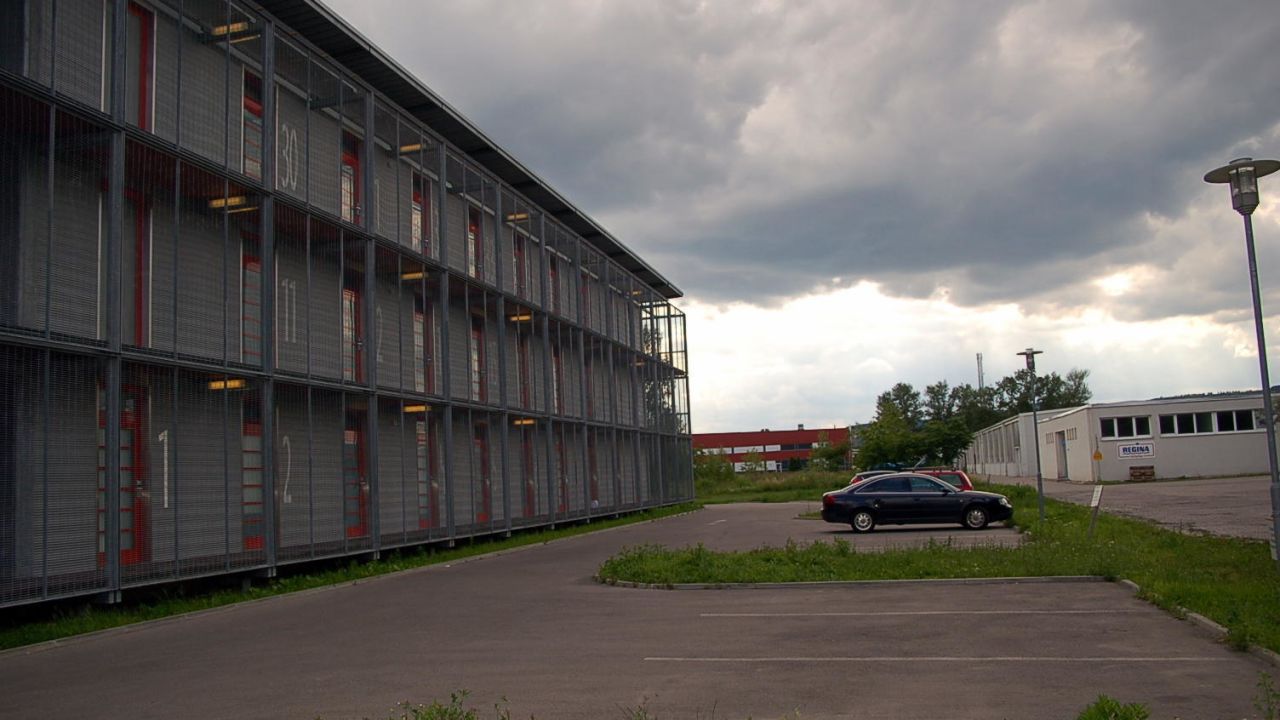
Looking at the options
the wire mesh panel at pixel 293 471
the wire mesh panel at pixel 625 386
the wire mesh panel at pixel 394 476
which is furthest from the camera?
the wire mesh panel at pixel 625 386

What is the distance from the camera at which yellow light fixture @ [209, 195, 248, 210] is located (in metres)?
17.1

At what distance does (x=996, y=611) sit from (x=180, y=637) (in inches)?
382

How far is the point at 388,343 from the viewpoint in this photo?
73.8 ft

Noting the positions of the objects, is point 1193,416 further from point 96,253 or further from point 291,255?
point 96,253

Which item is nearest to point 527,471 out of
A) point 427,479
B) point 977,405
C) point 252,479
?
point 427,479

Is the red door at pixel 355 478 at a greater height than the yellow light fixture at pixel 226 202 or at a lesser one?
lesser

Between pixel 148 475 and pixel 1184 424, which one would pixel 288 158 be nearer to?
pixel 148 475

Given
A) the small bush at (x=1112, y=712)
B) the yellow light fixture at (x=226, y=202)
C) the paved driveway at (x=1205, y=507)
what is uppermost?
the yellow light fixture at (x=226, y=202)

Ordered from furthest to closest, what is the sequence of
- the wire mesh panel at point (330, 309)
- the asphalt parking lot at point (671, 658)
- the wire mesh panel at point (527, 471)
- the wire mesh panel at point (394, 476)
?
the wire mesh panel at point (527, 471), the wire mesh panel at point (394, 476), the wire mesh panel at point (330, 309), the asphalt parking lot at point (671, 658)

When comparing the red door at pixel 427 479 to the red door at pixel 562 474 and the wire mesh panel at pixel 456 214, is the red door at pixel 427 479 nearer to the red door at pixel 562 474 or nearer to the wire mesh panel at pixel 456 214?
the wire mesh panel at pixel 456 214

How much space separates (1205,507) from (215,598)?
1048 inches

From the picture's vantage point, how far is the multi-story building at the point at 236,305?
1334 centimetres

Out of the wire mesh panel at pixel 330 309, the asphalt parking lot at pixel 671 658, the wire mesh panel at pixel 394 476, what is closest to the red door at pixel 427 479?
the wire mesh panel at pixel 394 476

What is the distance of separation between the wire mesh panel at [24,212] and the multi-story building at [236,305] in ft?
0.09
